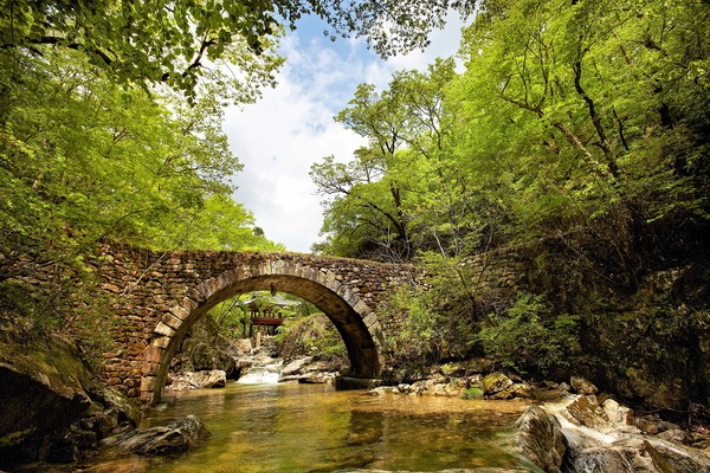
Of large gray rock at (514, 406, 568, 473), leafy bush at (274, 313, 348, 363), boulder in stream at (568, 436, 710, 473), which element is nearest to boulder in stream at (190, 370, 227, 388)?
leafy bush at (274, 313, 348, 363)

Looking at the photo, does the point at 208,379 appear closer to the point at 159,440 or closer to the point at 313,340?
the point at 313,340

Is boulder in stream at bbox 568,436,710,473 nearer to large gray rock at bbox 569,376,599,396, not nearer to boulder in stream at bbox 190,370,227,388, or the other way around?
large gray rock at bbox 569,376,599,396

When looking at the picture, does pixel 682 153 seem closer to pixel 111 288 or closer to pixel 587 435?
pixel 587 435

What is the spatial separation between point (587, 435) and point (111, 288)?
7980mm

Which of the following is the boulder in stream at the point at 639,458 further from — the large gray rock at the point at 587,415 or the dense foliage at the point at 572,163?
the dense foliage at the point at 572,163

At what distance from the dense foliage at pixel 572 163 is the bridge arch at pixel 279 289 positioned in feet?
3.69

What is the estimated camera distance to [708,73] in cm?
418

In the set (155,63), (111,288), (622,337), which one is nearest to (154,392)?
(111,288)

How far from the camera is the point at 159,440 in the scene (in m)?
3.38

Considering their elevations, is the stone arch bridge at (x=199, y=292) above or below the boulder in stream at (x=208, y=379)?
above

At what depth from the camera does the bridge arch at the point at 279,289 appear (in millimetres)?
6633

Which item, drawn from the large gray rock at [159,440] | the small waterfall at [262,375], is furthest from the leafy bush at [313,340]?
the large gray rock at [159,440]

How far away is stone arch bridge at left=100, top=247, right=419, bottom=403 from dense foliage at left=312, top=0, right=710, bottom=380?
1.02 m

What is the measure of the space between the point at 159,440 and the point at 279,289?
5.99m
